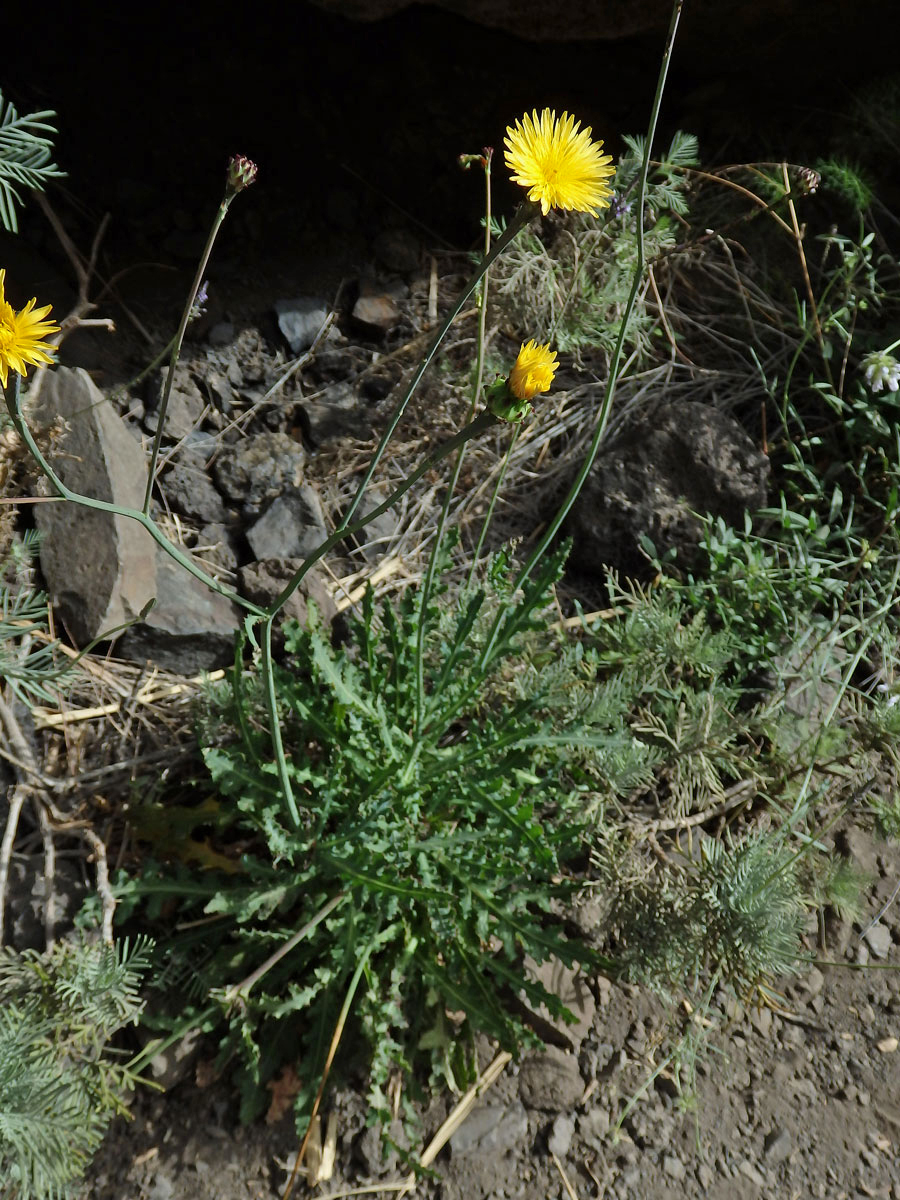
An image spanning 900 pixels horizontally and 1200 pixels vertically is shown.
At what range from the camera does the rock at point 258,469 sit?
264cm

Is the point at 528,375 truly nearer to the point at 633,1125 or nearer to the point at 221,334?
the point at 633,1125

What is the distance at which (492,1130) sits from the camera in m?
1.88

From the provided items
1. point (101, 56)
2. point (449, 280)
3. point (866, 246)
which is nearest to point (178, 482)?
point (449, 280)

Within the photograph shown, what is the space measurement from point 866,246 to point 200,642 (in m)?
2.19

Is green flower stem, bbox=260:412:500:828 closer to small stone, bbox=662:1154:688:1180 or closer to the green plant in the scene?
the green plant

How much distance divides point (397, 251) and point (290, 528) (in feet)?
3.56

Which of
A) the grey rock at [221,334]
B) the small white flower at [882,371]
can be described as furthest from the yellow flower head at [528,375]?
the grey rock at [221,334]

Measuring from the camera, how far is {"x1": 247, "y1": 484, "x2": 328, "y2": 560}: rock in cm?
254

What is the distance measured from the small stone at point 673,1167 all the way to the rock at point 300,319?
233cm

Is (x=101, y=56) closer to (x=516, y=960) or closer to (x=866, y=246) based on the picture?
(x=866, y=246)

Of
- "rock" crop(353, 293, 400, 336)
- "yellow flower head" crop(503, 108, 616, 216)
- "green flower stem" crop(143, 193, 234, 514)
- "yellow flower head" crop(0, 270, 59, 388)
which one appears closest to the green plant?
"green flower stem" crop(143, 193, 234, 514)

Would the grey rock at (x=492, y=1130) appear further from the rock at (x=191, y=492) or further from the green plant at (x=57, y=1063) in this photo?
the rock at (x=191, y=492)

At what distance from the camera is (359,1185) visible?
1.81 metres

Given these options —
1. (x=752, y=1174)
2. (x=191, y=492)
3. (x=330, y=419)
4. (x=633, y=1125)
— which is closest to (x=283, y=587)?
(x=191, y=492)
